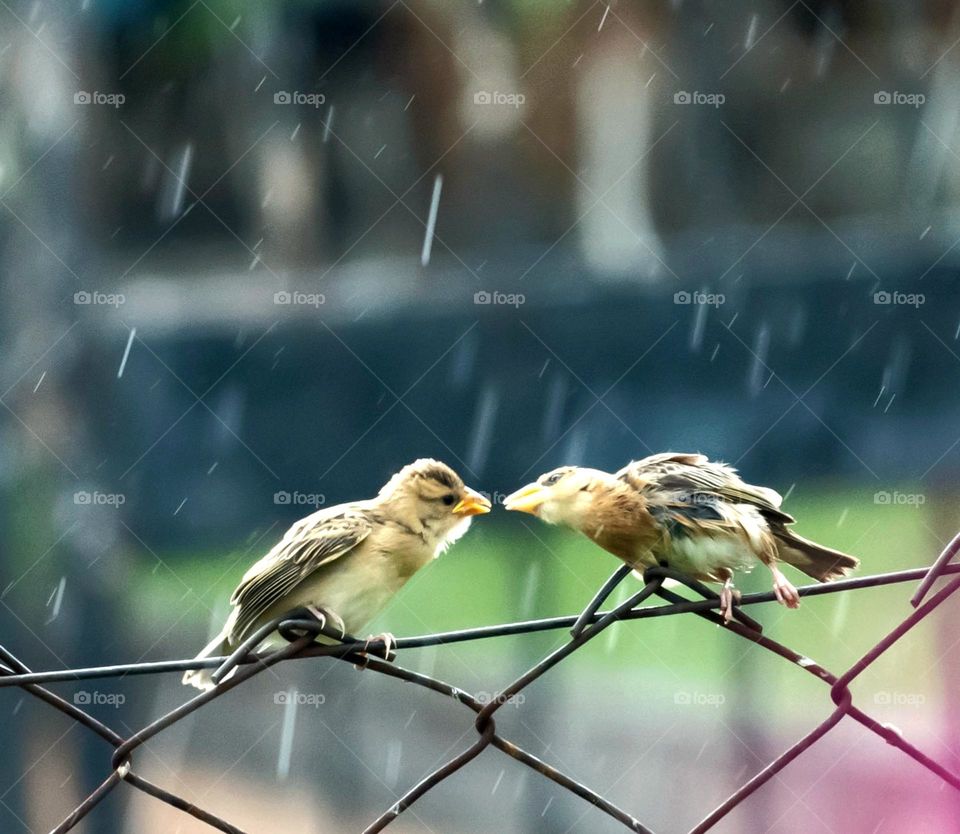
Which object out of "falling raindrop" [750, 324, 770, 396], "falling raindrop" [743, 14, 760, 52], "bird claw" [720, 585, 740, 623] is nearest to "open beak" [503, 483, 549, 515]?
"bird claw" [720, 585, 740, 623]

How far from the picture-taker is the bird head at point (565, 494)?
3.98 ft

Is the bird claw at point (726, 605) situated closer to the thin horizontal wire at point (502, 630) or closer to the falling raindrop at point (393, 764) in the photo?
the thin horizontal wire at point (502, 630)

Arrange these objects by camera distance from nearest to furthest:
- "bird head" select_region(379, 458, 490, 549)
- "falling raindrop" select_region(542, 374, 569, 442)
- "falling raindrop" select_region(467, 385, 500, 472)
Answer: "bird head" select_region(379, 458, 490, 549) < "falling raindrop" select_region(467, 385, 500, 472) < "falling raindrop" select_region(542, 374, 569, 442)

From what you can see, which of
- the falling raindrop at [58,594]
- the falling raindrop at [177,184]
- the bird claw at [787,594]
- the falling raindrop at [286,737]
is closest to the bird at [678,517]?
the bird claw at [787,594]

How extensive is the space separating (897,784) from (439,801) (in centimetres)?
182

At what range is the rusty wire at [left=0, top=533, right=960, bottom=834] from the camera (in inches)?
30.1

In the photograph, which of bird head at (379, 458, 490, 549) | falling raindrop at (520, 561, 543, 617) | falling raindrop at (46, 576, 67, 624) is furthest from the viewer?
falling raindrop at (520, 561, 543, 617)

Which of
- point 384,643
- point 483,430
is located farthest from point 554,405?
point 384,643

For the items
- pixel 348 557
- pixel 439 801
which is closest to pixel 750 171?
pixel 439 801

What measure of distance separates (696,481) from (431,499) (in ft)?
1.14

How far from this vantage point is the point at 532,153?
197 inches

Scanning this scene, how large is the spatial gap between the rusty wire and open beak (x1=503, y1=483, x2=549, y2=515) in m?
0.32

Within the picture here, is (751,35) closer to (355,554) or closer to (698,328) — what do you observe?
(698,328)

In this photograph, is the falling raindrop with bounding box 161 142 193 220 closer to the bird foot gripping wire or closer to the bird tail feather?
the bird tail feather
